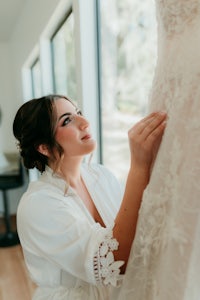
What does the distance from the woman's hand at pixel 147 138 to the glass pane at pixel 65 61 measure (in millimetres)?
1557

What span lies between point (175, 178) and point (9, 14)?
358 cm

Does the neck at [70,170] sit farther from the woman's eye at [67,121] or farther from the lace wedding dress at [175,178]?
the lace wedding dress at [175,178]

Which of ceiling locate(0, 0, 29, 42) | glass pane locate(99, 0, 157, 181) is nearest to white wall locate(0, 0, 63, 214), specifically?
ceiling locate(0, 0, 29, 42)

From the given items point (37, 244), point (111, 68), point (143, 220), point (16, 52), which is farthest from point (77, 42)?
point (16, 52)

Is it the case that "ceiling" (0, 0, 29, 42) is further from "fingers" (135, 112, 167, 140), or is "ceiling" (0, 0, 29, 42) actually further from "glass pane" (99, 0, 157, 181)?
"fingers" (135, 112, 167, 140)

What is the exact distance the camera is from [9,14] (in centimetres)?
348

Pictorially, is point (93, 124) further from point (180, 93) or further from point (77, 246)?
point (180, 93)

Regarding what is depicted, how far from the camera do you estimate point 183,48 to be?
494 millimetres

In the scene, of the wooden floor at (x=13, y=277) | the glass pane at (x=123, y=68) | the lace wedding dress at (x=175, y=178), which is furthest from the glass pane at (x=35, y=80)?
the lace wedding dress at (x=175, y=178)

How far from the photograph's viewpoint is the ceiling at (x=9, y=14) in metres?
3.10

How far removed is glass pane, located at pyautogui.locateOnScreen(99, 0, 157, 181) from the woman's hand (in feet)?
→ 2.22

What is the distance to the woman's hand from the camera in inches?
22.5

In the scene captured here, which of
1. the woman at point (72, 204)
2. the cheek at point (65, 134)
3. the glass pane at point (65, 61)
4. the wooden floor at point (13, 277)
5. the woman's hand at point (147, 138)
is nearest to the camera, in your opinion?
the woman's hand at point (147, 138)

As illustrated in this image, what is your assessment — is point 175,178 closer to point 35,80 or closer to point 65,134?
point 65,134
